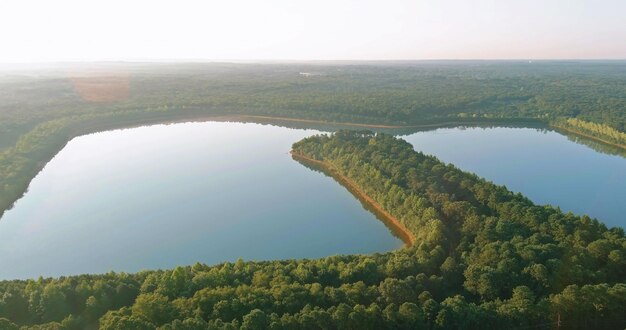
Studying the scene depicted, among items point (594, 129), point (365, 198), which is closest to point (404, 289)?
point (365, 198)

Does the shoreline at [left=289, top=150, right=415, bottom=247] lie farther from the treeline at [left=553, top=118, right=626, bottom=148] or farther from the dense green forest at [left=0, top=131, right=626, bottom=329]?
the treeline at [left=553, top=118, right=626, bottom=148]

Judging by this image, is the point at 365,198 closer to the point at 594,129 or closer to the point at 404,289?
the point at 404,289

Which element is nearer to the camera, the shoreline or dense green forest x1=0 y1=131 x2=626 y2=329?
dense green forest x1=0 y1=131 x2=626 y2=329

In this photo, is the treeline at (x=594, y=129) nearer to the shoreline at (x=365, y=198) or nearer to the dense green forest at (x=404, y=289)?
the shoreline at (x=365, y=198)

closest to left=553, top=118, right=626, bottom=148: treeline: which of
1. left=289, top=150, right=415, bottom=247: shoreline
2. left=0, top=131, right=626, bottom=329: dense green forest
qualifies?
left=289, top=150, right=415, bottom=247: shoreline

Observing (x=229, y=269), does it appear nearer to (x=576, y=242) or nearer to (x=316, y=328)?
(x=316, y=328)

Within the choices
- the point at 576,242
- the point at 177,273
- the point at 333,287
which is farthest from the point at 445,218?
the point at 177,273

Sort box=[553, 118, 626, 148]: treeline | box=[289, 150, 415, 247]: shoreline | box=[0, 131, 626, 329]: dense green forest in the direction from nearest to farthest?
box=[0, 131, 626, 329]: dense green forest → box=[289, 150, 415, 247]: shoreline → box=[553, 118, 626, 148]: treeline

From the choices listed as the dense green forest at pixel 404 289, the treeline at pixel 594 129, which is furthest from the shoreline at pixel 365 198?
the treeline at pixel 594 129
